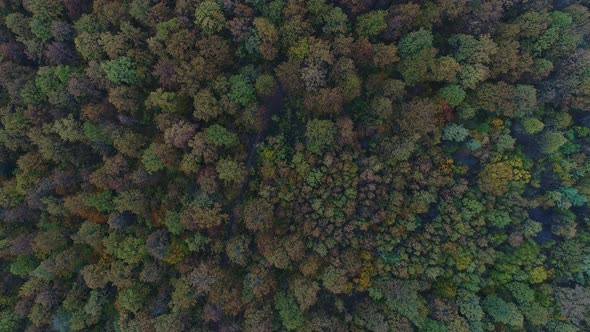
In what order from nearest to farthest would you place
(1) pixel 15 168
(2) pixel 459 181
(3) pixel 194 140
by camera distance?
1. (3) pixel 194 140
2. (2) pixel 459 181
3. (1) pixel 15 168

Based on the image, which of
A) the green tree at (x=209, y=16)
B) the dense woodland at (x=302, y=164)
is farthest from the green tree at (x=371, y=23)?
the green tree at (x=209, y=16)

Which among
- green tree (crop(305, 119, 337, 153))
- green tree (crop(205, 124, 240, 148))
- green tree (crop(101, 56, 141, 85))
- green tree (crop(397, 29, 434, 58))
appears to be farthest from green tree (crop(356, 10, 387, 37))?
green tree (crop(101, 56, 141, 85))

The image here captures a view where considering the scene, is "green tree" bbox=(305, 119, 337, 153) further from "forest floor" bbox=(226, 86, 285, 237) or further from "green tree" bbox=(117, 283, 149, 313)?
"green tree" bbox=(117, 283, 149, 313)

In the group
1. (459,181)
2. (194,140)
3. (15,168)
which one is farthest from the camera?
(15,168)

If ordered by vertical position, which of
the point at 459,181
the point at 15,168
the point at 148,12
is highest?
the point at 148,12

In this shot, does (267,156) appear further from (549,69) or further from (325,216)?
(549,69)

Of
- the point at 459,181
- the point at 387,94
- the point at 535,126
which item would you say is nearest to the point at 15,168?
the point at 387,94

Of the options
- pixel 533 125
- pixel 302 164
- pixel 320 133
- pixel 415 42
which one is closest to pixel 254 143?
pixel 302 164

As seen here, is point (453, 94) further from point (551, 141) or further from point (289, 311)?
point (289, 311)

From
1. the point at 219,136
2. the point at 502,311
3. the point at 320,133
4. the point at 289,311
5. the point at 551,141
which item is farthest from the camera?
the point at 502,311
